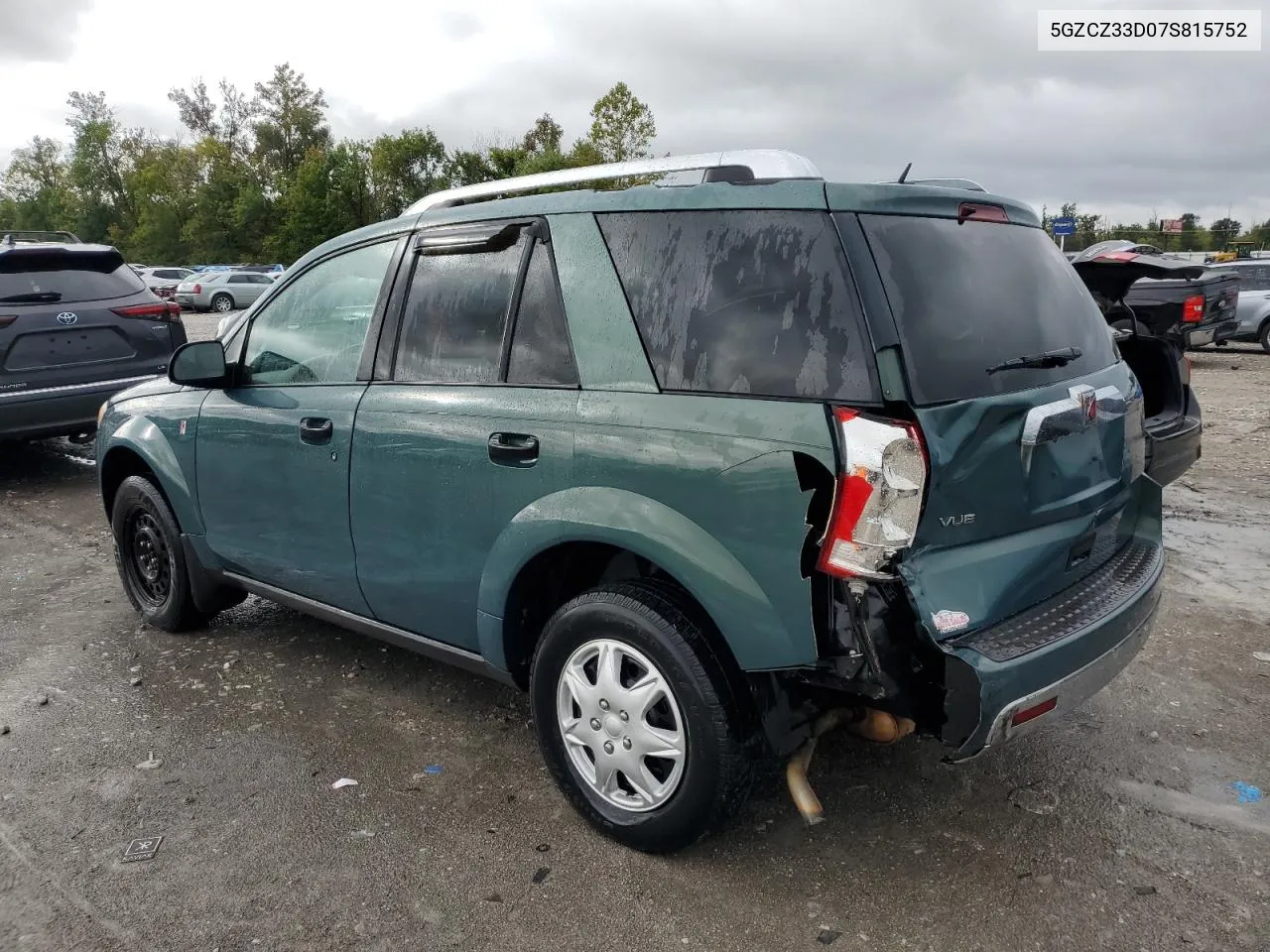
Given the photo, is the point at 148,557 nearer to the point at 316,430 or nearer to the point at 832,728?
the point at 316,430

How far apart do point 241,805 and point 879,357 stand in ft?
7.95

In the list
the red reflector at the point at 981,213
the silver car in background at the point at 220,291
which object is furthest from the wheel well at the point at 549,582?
the silver car in background at the point at 220,291

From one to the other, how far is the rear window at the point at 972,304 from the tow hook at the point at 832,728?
0.86 meters

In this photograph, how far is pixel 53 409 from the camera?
7.41 meters

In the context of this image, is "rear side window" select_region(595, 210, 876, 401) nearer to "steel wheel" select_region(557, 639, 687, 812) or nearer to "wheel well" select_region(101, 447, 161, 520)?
"steel wheel" select_region(557, 639, 687, 812)

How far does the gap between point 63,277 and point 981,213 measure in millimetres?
7397

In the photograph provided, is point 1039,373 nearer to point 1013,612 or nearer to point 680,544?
point 1013,612

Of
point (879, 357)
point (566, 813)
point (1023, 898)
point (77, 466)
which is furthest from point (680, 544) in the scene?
point (77, 466)

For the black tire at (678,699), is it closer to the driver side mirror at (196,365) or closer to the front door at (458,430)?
the front door at (458,430)

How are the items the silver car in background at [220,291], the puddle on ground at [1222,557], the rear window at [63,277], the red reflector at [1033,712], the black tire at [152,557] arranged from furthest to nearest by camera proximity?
the silver car in background at [220,291] < the rear window at [63,277] < the puddle on ground at [1222,557] < the black tire at [152,557] < the red reflector at [1033,712]

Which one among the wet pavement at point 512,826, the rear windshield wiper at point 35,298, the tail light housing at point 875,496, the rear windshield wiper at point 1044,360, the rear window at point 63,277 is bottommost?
the wet pavement at point 512,826

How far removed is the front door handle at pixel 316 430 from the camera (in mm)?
3514

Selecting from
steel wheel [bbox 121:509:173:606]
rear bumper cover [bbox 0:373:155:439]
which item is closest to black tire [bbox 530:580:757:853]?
steel wheel [bbox 121:509:173:606]

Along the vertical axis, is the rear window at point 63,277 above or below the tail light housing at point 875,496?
above
